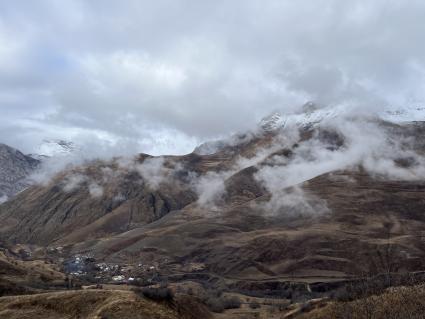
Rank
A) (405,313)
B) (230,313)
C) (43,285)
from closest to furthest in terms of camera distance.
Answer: (405,313) < (230,313) < (43,285)

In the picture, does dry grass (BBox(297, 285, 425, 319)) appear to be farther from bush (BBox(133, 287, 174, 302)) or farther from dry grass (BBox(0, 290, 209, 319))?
A: dry grass (BBox(0, 290, 209, 319))

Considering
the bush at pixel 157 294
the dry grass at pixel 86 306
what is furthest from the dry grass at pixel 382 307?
the dry grass at pixel 86 306

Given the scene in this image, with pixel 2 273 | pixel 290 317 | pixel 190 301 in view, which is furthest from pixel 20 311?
pixel 2 273

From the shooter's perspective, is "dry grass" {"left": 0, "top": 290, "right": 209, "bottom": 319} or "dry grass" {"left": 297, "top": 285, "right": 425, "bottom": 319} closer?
"dry grass" {"left": 297, "top": 285, "right": 425, "bottom": 319}

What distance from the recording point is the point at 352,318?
92688mm

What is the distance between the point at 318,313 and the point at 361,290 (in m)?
16.9

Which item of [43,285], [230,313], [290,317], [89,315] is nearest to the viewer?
[89,315]

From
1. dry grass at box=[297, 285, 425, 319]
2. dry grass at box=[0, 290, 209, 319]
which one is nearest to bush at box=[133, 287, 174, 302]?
dry grass at box=[0, 290, 209, 319]

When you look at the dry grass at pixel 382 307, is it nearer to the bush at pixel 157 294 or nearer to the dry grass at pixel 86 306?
the bush at pixel 157 294

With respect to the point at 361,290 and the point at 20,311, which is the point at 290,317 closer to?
the point at 361,290

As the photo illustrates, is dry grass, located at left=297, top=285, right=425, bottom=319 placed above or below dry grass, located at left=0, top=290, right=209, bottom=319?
below

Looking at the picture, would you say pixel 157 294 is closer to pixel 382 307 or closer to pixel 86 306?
pixel 86 306

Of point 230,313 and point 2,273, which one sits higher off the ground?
point 2,273

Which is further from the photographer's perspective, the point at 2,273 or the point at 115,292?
the point at 2,273
